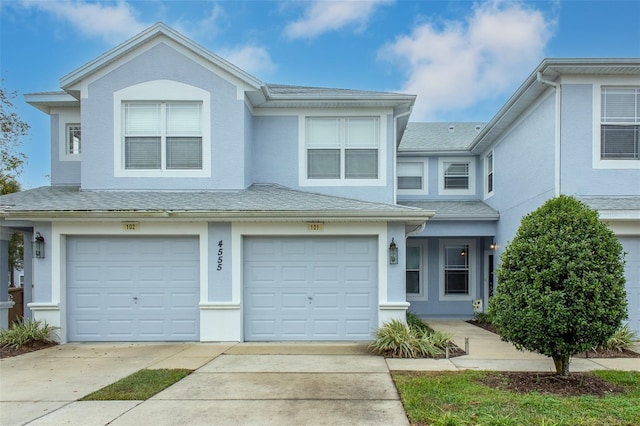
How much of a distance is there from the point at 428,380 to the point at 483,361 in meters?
1.93

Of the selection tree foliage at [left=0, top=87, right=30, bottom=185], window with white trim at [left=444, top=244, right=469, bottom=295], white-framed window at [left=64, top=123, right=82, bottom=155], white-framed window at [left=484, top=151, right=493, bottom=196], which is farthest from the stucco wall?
white-framed window at [left=484, top=151, right=493, bottom=196]

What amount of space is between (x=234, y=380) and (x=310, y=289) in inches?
136

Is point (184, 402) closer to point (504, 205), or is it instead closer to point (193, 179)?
point (193, 179)

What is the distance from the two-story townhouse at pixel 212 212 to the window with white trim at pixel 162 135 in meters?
0.03

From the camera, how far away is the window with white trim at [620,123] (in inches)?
372

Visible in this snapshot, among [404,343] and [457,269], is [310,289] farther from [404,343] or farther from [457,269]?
[457,269]

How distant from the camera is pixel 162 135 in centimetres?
1049

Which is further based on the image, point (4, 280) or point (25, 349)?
point (4, 280)

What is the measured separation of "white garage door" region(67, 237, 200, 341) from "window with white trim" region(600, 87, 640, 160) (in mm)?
9482

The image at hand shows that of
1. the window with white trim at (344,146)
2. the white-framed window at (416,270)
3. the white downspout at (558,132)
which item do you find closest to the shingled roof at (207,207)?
the window with white trim at (344,146)

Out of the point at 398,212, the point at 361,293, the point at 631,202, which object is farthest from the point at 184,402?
the point at 631,202

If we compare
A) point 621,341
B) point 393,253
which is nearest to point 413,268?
point 393,253

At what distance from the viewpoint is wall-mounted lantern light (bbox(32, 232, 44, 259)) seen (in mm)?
9430

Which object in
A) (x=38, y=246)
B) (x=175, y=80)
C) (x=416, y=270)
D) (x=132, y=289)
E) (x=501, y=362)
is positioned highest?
(x=175, y=80)
